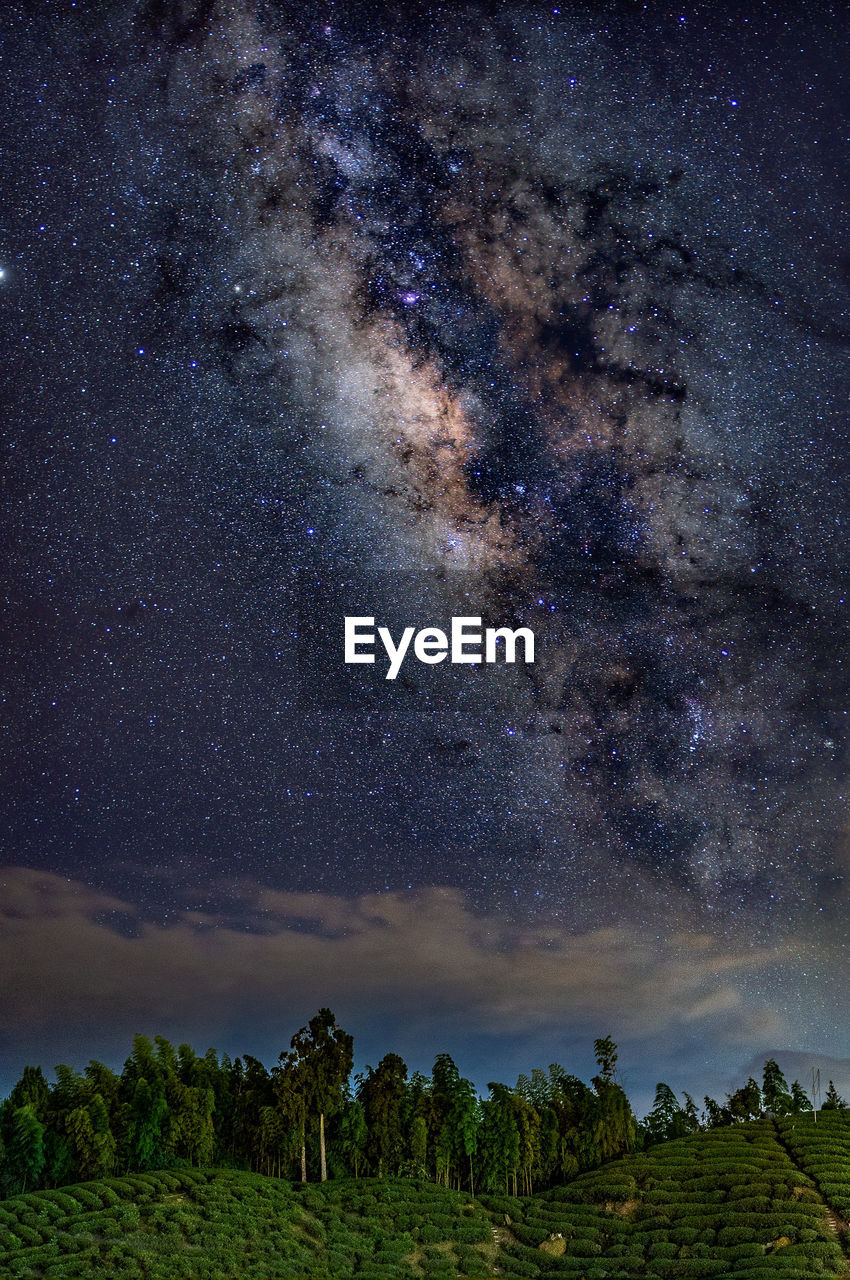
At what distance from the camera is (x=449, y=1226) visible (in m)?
57.1

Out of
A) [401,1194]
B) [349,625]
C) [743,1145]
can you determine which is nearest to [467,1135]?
[401,1194]

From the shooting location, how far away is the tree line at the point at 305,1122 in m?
59.9

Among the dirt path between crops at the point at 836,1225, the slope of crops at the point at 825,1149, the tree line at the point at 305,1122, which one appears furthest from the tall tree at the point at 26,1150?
the slope of crops at the point at 825,1149

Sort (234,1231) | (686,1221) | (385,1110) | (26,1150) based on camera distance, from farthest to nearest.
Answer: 1. (385,1110)
2. (26,1150)
3. (686,1221)
4. (234,1231)

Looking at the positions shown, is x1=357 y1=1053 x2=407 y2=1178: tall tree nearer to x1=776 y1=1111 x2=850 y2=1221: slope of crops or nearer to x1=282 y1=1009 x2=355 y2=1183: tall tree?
x1=282 y1=1009 x2=355 y2=1183: tall tree

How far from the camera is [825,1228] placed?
169ft

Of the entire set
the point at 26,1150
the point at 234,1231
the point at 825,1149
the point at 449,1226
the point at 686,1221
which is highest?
the point at 26,1150

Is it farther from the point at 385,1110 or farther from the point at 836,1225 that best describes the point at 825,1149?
the point at 385,1110

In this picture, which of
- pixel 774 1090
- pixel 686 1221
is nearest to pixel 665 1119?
pixel 774 1090

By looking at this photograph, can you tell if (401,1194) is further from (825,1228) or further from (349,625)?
(349,625)

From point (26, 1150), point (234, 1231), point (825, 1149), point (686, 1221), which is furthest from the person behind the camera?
point (825, 1149)

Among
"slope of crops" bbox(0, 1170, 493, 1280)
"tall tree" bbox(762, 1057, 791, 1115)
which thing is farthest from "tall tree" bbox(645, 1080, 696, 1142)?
"slope of crops" bbox(0, 1170, 493, 1280)

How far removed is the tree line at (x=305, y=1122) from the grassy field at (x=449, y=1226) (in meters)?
4.20

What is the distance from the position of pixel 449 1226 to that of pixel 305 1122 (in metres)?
14.8
